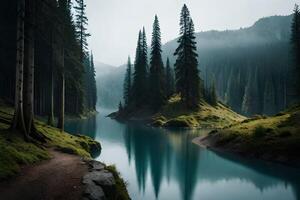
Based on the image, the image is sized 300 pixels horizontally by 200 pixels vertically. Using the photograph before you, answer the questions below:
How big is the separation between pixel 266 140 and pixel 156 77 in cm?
5270

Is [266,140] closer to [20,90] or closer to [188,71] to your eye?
[20,90]

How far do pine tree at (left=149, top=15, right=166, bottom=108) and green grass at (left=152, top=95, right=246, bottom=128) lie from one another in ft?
9.75

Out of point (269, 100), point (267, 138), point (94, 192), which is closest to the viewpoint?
point (94, 192)

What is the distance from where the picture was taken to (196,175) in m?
27.0

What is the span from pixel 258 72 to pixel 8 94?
146163mm

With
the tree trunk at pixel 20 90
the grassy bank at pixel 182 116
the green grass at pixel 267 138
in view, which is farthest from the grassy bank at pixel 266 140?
the grassy bank at pixel 182 116

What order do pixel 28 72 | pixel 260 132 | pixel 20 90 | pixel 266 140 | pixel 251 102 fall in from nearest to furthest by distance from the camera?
1. pixel 20 90
2. pixel 28 72
3. pixel 266 140
4. pixel 260 132
5. pixel 251 102

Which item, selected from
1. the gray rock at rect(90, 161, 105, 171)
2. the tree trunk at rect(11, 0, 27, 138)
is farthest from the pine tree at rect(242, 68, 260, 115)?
the gray rock at rect(90, 161, 105, 171)

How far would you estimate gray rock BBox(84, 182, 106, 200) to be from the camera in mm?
12484

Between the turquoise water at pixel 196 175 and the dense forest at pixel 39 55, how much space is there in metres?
8.58

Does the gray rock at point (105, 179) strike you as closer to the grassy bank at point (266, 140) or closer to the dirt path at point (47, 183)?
the dirt path at point (47, 183)

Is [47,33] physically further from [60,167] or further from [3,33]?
[60,167]

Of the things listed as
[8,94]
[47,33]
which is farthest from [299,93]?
[8,94]

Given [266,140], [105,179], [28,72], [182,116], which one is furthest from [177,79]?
[105,179]
